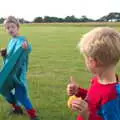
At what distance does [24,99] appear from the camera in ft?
25.5

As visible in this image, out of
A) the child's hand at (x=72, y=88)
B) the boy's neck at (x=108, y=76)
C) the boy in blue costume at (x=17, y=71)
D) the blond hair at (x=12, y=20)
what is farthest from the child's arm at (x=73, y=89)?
the blond hair at (x=12, y=20)

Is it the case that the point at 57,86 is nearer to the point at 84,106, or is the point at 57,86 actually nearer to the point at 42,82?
the point at 42,82

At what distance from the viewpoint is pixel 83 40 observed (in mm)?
3717

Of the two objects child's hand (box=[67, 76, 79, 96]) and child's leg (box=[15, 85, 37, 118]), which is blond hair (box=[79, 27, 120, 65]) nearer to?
child's hand (box=[67, 76, 79, 96])

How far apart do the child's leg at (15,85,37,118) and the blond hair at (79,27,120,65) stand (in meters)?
4.17

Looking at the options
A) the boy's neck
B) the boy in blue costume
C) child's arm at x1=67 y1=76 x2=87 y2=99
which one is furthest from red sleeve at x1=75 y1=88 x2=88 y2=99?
the boy in blue costume

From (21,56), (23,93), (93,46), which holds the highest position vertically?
(93,46)

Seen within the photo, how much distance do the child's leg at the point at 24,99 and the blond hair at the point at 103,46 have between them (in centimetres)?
417

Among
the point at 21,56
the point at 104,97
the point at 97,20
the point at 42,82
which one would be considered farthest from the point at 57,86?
the point at 97,20

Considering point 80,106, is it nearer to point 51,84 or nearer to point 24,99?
point 24,99

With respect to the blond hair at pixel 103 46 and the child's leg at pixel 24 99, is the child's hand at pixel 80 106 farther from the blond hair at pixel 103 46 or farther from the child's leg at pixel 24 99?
the child's leg at pixel 24 99

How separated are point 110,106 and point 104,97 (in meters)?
0.09

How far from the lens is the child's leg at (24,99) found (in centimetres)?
777

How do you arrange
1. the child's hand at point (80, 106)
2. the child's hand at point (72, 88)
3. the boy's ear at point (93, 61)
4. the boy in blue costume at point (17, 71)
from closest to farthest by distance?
1. the child's hand at point (80, 106)
2. the boy's ear at point (93, 61)
3. the child's hand at point (72, 88)
4. the boy in blue costume at point (17, 71)
